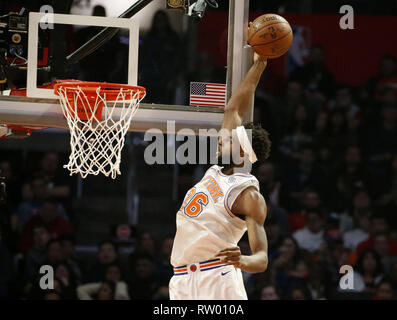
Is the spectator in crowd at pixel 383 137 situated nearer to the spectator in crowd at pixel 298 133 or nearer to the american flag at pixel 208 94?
the spectator in crowd at pixel 298 133

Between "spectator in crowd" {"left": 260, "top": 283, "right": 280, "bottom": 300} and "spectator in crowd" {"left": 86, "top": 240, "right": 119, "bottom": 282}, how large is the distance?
1.36 meters

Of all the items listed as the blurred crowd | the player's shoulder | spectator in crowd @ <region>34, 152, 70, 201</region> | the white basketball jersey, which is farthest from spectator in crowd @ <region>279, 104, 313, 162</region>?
the white basketball jersey

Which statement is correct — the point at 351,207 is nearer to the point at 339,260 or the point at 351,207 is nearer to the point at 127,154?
the point at 339,260

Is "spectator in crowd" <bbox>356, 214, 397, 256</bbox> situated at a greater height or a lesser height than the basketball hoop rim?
lesser

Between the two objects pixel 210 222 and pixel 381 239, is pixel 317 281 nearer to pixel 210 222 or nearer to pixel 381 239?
pixel 381 239

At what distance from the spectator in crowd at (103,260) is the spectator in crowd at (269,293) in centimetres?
136

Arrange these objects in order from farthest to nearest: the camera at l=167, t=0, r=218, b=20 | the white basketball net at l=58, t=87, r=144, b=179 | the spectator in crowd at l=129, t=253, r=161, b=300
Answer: the spectator in crowd at l=129, t=253, r=161, b=300
the camera at l=167, t=0, r=218, b=20
the white basketball net at l=58, t=87, r=144, b=179

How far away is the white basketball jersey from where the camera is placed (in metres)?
4.11

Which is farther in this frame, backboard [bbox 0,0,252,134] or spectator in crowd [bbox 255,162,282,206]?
spectator in crowd [bbox 255,162,282,206]

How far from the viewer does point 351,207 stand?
24.7 feet

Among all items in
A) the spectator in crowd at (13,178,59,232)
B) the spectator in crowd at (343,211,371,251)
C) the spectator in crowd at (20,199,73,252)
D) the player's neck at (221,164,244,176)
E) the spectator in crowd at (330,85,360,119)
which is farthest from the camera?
the spectator in crowd at (330,85,360,119)

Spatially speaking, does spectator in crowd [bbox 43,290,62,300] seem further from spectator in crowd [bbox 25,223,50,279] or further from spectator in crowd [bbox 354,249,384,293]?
spectator in crowd [bbox 354,249,384,293]

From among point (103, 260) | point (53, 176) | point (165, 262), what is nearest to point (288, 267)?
point (165, 262)

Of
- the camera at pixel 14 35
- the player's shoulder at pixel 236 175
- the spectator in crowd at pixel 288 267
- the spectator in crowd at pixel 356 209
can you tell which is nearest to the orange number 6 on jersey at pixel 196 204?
the player's shoulder at pixel 236 175
